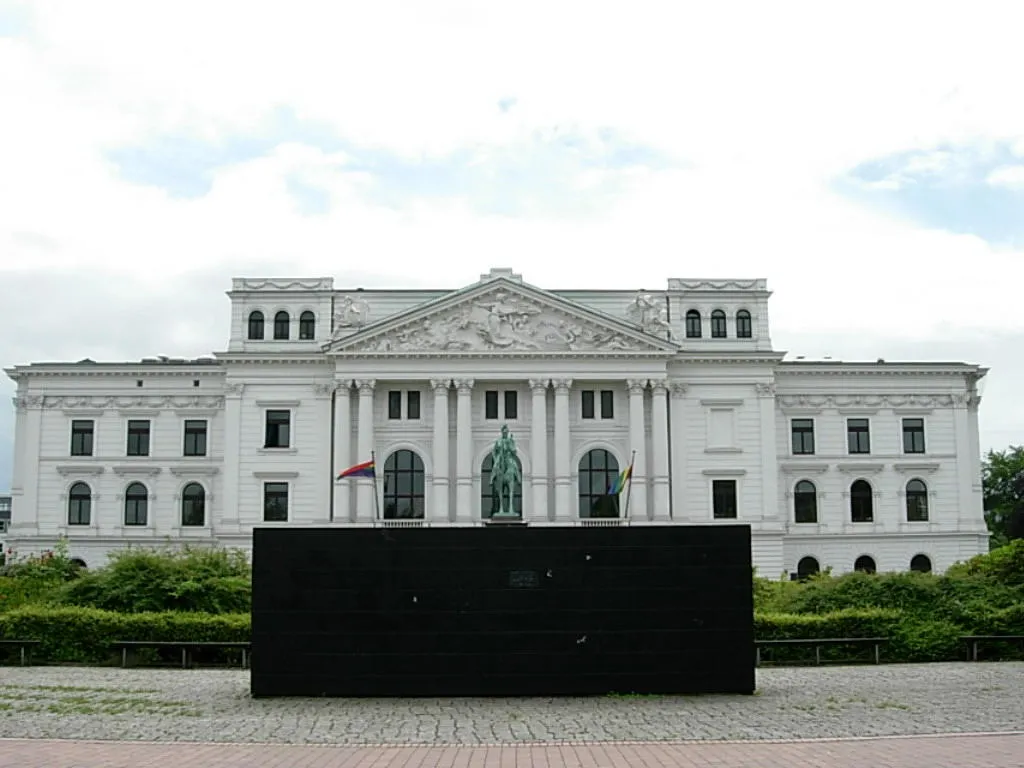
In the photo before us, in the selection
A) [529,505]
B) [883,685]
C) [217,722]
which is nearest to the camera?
[217,722]

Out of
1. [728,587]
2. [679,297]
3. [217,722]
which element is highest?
[679,297]

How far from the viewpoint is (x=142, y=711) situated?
72.4ft

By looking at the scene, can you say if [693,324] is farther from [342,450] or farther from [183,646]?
[183,646]

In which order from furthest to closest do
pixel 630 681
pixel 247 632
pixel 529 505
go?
1. pixel 529 505
2. pixel 247 632
3. pixel 630 681

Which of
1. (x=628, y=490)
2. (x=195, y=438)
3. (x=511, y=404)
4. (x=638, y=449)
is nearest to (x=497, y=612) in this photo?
(x=628, y=490)

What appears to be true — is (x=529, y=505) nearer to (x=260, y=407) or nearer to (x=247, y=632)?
(x=260, y=407)

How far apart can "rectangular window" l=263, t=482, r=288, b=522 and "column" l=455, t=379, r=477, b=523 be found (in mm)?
10902

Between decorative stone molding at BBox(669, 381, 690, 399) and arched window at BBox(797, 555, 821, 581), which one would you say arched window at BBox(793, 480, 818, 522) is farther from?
decorative stone molding at BBox(669, 381, 690, 399)

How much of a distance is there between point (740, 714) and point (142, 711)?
10773 mm

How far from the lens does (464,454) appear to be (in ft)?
239

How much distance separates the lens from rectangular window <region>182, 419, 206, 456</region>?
253 feet

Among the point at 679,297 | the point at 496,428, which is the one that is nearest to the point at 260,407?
the point at 496,428

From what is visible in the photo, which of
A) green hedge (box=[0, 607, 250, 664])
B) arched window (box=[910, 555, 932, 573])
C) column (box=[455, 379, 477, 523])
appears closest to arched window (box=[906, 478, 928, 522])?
arched window (box=[910, 555, 932, 573])

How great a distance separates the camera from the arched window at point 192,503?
76938 millimetres
